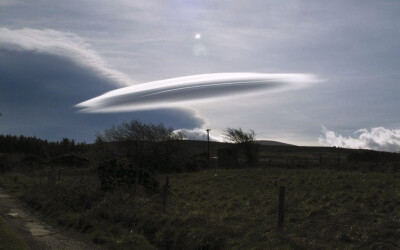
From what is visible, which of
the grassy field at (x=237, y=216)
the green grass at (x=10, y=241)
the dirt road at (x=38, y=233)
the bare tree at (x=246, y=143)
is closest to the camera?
the grassy field at (x=237, y=216)

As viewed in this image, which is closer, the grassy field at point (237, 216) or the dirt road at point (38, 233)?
the grassy field at point (237, 216)

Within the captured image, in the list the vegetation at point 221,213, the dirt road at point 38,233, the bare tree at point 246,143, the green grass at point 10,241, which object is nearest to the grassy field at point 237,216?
the vegetation at point 221,213

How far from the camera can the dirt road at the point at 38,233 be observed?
10.1 metres

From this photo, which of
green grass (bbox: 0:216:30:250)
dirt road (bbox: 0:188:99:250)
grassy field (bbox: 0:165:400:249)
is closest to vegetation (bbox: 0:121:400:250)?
grassy field (bbox: 0:165:400:249)

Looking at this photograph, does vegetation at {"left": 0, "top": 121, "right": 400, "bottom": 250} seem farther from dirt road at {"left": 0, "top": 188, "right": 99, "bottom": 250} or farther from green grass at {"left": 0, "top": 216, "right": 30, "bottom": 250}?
green grass at {"left": 0, "top": 216, "right": 30, "bottom": 250}

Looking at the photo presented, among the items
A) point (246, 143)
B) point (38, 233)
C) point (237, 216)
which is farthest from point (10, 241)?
point (246, 143)

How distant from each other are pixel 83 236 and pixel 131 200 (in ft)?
8.52

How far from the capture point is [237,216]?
1242cm

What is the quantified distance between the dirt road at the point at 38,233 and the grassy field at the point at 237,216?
55 centimetres

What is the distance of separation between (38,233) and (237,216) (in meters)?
6.11

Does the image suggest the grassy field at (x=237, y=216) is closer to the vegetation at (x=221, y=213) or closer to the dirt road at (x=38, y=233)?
the vegetation at (x=221, y=213)

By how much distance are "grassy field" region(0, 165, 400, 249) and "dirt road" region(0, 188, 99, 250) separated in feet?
1.82

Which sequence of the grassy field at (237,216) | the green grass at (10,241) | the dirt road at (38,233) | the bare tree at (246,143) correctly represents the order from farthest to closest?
the bare tree at (246,143) → the dirt road at (38,233) → the green grass at (10,241) → the grassy field at (237,216)

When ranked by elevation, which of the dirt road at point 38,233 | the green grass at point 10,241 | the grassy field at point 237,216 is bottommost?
the dirt road at point 38,233
